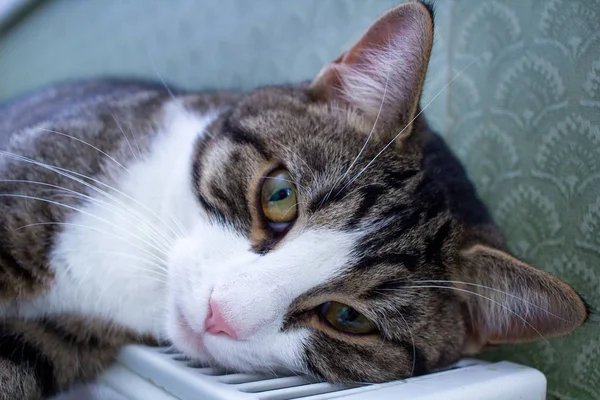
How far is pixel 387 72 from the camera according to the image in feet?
4.06

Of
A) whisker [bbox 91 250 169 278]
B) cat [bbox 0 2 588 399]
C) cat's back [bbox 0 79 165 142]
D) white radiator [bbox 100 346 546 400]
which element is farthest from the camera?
cat's back [bbox 0 79 165 142]

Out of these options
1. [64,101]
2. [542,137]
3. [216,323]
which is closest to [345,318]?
[216,323]

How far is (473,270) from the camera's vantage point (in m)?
1.25

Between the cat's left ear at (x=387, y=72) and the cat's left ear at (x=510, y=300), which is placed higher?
the cat's left ear at (x=387, y=72)

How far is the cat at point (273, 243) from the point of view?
1.09m

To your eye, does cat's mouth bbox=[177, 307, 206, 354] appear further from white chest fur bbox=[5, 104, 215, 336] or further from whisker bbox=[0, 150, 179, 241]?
whisker bbox=[0, 150, 179, 241]

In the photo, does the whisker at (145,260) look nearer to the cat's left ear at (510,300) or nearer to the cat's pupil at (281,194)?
the cat's pupil at (281,194)

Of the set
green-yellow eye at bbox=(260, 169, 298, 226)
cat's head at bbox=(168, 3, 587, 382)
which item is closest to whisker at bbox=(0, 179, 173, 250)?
cat's head at bbox=(168, 3, 587, 382)

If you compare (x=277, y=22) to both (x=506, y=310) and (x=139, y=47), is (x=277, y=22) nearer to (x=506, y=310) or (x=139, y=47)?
(x=139, y=47)

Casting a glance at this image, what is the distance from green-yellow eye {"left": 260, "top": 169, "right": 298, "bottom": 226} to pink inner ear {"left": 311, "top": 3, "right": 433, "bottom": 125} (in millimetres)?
289

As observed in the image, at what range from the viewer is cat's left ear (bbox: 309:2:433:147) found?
3.73ft

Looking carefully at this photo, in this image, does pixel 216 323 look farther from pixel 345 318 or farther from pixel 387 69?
pixel 387 69

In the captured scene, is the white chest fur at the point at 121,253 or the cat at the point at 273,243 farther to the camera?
the white chest fur at the point at 121,253

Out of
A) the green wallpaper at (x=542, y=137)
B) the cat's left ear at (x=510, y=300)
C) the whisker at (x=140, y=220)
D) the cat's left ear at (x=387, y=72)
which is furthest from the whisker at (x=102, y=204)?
the green wallpaper at (x=542, y=137)
